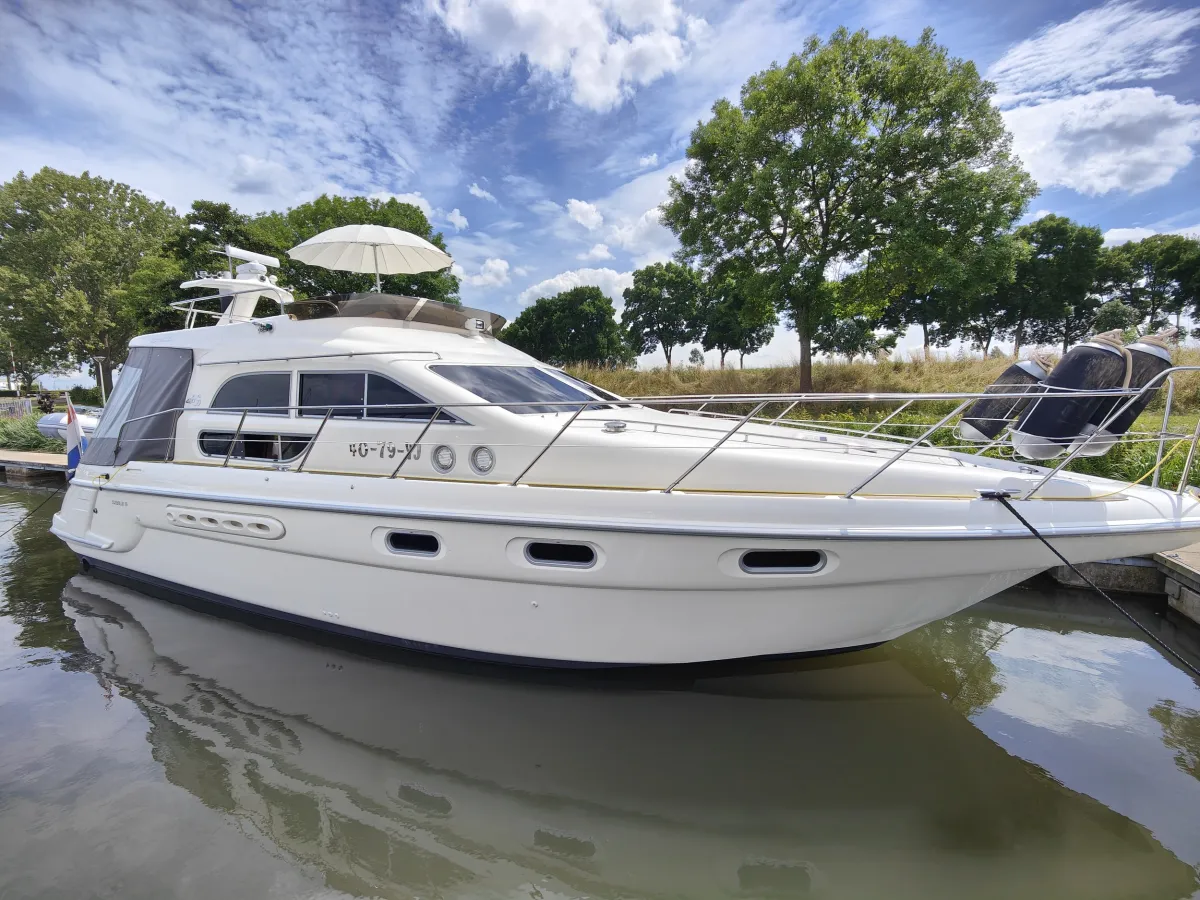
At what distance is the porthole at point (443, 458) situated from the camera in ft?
11.1

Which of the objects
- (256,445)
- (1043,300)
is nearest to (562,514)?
(256,445)

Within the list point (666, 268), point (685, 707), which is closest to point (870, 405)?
point (685, 707)

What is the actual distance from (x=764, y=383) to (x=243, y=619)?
41.8 feet

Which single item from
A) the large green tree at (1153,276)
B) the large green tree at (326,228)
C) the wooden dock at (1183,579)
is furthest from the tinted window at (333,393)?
the large green tree at (1153,276)

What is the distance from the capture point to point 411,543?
3336 millimetres

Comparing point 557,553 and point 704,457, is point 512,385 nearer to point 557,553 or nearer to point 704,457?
point 557,553

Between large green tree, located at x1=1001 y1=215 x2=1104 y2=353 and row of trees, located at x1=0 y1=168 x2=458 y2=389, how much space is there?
85.0ft

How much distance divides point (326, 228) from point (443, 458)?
73.8 ft

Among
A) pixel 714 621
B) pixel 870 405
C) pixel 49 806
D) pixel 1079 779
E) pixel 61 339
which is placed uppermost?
pixel 61 339

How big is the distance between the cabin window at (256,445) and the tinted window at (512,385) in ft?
4.16

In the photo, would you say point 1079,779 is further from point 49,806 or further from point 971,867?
point 49,806

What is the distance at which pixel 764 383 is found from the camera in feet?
47.0

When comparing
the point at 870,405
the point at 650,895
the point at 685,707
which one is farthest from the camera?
the point at 870,405

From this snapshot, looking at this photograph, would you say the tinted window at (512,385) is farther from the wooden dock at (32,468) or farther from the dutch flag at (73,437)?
the wooden dock at (32,468)
